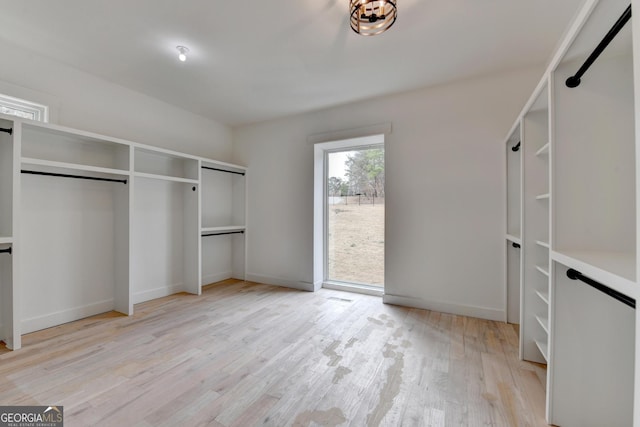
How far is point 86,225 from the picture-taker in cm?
276

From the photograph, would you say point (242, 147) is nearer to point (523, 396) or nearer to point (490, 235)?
point (490, 235)

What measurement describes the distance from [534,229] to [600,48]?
4.04 ft

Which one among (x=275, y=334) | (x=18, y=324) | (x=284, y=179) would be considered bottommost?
(x=275, y=334)

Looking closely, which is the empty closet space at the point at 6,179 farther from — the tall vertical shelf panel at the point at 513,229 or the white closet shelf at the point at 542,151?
the tall vertical shelf panel at the point at 513,229

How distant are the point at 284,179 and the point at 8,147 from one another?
2.69 m

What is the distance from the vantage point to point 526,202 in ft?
6.46

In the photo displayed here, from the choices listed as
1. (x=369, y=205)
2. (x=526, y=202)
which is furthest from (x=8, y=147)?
(x=526, y=202)

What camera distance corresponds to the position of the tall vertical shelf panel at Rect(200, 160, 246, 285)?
398cm

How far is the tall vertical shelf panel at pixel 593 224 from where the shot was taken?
4.09 feet

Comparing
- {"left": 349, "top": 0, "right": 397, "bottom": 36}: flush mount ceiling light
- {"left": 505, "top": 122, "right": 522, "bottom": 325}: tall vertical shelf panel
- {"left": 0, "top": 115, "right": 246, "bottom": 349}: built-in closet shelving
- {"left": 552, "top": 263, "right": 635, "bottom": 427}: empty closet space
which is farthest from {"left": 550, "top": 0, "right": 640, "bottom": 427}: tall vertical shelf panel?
{"left": 0, "top": 115, "right": 246, "bottom": 349}: built-in closet shelving

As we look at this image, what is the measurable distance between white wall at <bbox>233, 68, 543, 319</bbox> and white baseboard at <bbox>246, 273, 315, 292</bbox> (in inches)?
2.2

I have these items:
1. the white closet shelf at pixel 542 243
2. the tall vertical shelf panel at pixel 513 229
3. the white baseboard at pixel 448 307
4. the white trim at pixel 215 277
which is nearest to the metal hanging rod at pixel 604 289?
the white closet shelf at pixel 542 243

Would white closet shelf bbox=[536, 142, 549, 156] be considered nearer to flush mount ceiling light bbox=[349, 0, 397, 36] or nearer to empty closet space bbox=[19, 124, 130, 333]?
flush mount ceiling light bbox=[349, 0, 397, 36]

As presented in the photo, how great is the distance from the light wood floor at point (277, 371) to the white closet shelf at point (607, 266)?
2.95 feet
